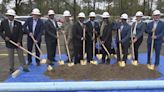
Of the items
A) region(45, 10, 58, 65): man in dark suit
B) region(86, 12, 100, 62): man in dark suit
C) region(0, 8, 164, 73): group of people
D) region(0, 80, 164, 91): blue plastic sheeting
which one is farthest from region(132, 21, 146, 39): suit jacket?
region(0, 80, 164, 91): blue plastic sheeting

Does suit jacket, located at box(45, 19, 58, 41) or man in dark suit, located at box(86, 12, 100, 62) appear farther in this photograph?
man in dark suit, located at box(86, 12, 100, 62)

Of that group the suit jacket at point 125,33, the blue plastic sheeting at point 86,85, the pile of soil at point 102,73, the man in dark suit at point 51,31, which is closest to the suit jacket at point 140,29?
the suit jacket at point 125,33

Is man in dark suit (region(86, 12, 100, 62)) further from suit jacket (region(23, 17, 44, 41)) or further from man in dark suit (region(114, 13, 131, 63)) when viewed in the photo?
suit jacket (region(23, 17, 44, 41))

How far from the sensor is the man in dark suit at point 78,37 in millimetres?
10656

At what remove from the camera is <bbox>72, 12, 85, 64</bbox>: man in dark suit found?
10.7 m

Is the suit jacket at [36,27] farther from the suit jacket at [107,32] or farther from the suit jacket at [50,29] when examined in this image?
the suit jacket at [107,32]

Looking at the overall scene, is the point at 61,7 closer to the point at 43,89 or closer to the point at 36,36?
the point at 36,36

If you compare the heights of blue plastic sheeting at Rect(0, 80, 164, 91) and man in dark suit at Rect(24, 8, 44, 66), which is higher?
blue plastic sheeting at Rect(0, 80, 164, 91)

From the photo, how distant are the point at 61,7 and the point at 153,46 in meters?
32.4

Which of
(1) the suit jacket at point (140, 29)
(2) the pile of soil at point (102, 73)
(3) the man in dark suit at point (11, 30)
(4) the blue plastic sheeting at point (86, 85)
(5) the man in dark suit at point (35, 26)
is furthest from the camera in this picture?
(5) the man in dark suit at point (35, 26)

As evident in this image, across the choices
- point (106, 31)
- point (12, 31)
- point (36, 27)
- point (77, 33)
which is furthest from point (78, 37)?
point (12, 31)

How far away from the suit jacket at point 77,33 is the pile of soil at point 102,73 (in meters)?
1.27

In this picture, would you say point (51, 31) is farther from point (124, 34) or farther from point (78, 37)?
point (124, 34)

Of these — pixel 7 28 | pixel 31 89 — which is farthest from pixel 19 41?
pixel 31 89
